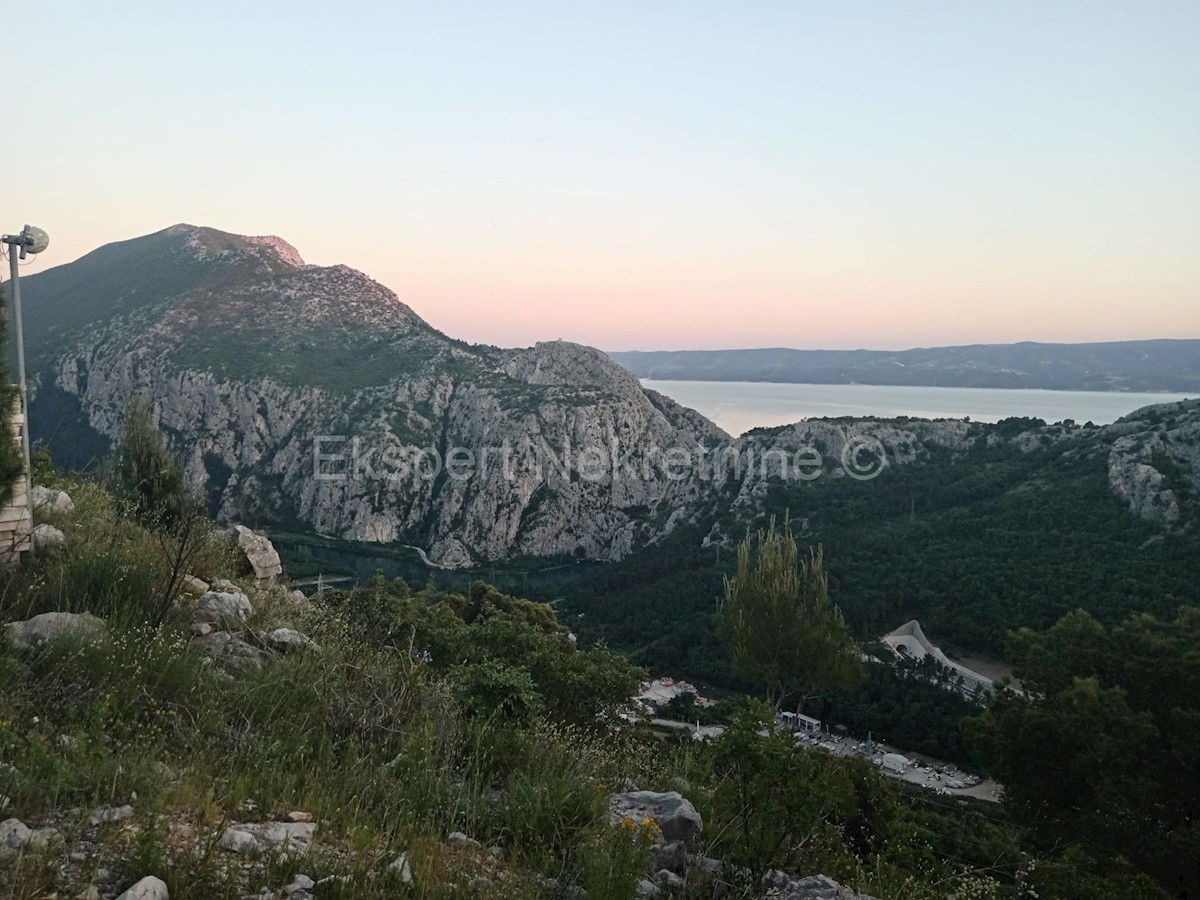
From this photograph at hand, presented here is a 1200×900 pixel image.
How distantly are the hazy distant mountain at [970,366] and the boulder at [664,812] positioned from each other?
396 feet

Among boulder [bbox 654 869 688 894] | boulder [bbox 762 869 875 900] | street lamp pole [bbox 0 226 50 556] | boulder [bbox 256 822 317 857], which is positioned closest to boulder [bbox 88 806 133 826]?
boulder [bbox 256 822 317 857]

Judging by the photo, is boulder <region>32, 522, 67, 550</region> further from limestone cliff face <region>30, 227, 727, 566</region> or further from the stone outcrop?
limestone cliff face <region>30, 227, 727, 566</region>

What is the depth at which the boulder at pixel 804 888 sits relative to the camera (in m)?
3.61

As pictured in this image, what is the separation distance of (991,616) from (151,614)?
132ft

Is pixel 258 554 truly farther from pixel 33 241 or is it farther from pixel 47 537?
pixel 33 241

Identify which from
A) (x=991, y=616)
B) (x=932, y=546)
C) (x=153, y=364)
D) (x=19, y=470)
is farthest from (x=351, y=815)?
(x=153, y=364)

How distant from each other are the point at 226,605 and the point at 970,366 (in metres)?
155

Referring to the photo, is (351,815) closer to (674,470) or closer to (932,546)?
(932,546)

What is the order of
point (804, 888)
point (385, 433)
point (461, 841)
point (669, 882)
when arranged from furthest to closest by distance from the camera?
1. point (385, 433)
2. point (804, 888)
3. point (669, 882)
4. point (461, 841)

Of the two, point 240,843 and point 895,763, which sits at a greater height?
point 240,843

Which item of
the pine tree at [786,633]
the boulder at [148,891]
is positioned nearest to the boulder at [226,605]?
the boulder at [148,891]

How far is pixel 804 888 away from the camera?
3.70 m

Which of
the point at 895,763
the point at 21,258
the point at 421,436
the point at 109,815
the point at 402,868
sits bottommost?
the point at 895,763

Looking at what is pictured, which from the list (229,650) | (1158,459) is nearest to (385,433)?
(1158,459)
